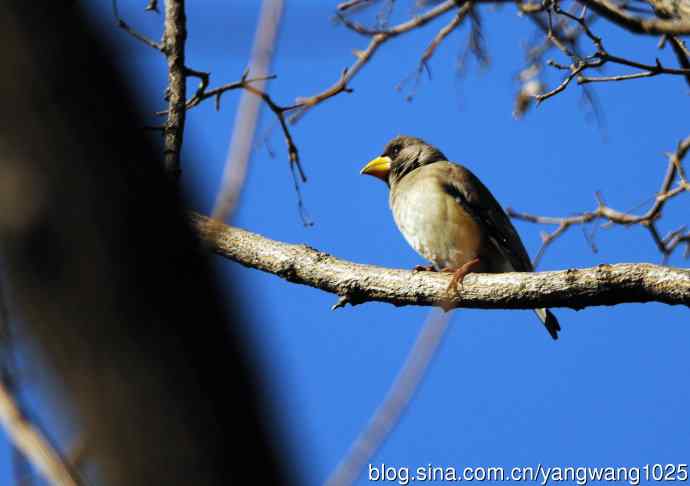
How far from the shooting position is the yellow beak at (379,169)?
25.6 ft

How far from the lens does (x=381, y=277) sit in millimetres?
4496

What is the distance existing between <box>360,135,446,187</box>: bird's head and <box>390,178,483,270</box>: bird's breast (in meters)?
1.03

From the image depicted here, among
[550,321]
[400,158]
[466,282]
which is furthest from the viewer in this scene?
[400,158]

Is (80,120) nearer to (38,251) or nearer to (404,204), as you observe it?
(38,251)

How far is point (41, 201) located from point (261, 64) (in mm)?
669

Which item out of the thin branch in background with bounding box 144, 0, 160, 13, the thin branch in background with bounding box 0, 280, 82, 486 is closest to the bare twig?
the thin branch in background with bounding box 144, 0, 160, 13

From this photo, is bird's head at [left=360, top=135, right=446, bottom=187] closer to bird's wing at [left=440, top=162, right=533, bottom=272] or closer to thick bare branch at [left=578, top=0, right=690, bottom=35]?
bird's wing at [left=440, top=162, right=533, bottom=272]

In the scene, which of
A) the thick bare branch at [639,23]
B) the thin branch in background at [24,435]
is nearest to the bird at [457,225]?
the thick bare branch at [639,23]

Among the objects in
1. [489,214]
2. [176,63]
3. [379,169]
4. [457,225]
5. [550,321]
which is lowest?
[176,63]

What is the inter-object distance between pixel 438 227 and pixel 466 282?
1890mm

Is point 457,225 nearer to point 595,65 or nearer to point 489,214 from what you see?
point 489,214

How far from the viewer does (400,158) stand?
780 centimetres

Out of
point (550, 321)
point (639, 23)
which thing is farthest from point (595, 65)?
point (550, 321)

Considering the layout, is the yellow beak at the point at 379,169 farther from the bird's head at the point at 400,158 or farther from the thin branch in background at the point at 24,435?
the thin branch in background at the point at 24,435
